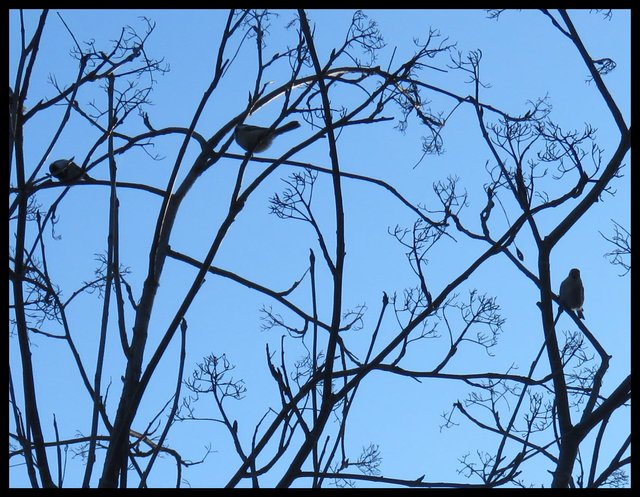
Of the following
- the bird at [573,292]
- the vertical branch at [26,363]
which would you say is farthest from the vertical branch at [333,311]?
the bird at [573,292]

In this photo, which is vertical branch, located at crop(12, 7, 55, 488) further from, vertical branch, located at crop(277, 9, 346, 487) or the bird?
the bird

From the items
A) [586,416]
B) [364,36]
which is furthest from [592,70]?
[586,416]

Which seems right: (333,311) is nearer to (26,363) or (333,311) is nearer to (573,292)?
(26,363)

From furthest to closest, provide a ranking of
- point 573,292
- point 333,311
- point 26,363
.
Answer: point 573,292 < point 26,363 < point 333,311

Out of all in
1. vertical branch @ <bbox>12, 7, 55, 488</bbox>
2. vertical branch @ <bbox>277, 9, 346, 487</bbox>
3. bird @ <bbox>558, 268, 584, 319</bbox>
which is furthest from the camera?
bird @ <bbox>558, 268, 584, 319</bbox>

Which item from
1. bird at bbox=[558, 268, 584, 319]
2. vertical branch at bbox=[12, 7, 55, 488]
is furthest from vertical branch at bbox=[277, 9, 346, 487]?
bird at bbox=[558, 268, 584, 319]

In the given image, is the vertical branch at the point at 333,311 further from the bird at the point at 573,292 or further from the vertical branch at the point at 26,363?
the bird at the point at 573,292

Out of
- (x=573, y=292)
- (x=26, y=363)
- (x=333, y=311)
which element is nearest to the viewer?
(x=333, y=311)

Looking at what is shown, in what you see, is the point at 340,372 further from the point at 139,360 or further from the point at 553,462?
the point at 553,462

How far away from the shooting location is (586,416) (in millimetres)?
2873

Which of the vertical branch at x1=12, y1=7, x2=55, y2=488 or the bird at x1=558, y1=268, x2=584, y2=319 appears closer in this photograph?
the vertical branch at x1=12, y1=7, x2=55, y2=488

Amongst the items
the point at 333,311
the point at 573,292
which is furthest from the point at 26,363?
the point at 573,292
